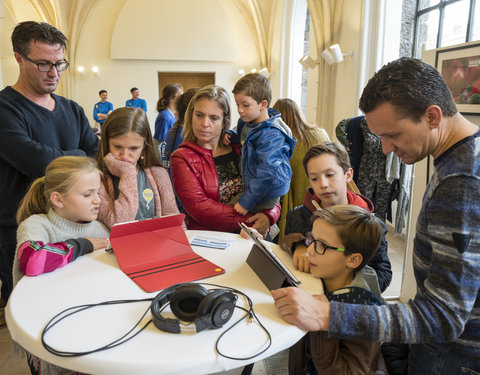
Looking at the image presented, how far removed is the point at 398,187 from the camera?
3.77m

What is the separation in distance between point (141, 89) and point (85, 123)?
11391 mm

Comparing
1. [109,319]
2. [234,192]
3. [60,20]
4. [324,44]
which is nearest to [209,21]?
[60,20]

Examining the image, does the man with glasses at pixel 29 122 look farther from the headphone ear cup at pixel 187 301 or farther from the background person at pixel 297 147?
the background person at pixel 297 147

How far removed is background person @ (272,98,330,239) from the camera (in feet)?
10.6

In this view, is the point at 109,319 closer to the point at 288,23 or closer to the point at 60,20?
the point at 288,23

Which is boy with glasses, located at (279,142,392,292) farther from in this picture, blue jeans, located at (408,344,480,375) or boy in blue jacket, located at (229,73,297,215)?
blue jeans, located at (408,344,480,375)

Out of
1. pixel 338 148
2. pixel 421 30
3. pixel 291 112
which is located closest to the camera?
pixel 338 148

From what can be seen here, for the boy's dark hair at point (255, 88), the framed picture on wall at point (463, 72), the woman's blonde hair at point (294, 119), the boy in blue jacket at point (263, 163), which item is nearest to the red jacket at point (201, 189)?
the boy in blue jacket at point (263, 163)

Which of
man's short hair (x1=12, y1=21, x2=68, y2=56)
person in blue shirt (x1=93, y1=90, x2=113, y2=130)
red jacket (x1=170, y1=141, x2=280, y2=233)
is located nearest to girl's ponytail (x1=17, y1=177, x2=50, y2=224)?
red jacket (x1=170, y1=141, x2=280, y2=233)

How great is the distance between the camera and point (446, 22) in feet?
16.7

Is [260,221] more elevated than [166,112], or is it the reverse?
[166,112]

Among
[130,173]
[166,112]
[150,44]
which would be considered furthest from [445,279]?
[150,44]

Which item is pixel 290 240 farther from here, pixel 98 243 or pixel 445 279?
pixel 98 243

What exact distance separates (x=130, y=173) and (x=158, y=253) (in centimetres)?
59
